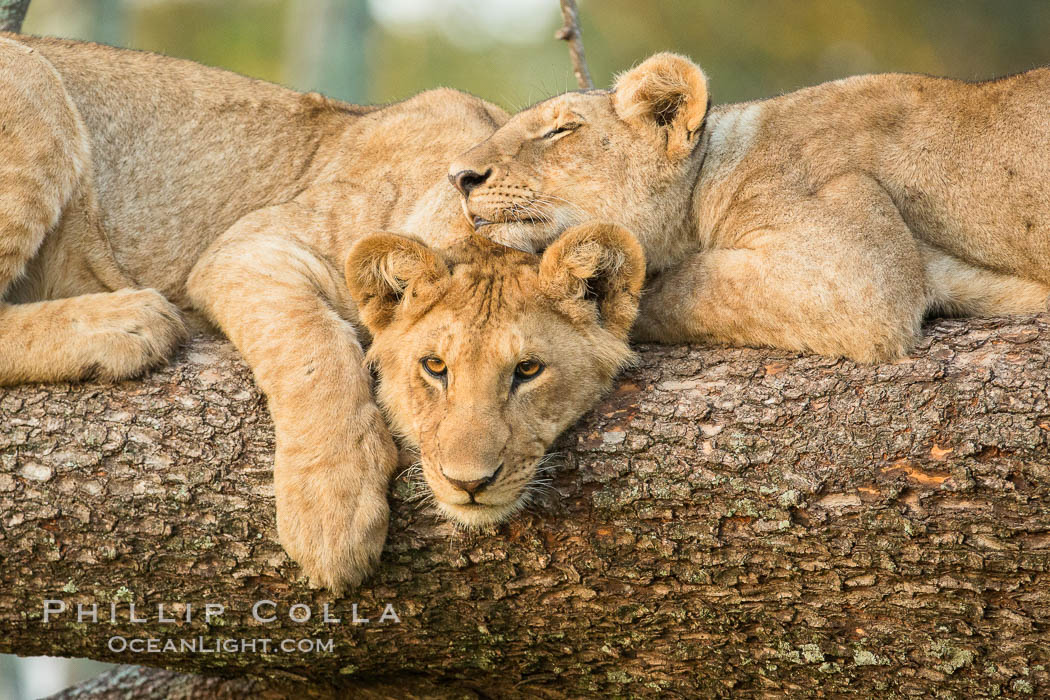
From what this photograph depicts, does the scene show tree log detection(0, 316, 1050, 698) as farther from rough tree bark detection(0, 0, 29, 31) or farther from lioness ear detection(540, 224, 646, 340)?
rough tree bark detection(0, 0, 29, 31)

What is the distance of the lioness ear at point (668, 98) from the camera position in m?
4.39

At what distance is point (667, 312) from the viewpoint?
13.7ft

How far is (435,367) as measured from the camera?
3686 millimetres

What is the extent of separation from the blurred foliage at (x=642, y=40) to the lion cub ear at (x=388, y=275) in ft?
24.9

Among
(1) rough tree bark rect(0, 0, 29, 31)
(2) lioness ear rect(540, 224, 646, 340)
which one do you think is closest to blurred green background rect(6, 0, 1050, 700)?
(1) rough tree bark rect(0, 0, 29, 31)

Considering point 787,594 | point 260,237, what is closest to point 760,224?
point 787,594

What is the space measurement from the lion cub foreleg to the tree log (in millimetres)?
108

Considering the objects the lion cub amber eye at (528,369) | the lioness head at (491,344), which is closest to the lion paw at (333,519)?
the lioness head at (491,344)

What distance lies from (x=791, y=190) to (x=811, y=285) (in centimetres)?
50

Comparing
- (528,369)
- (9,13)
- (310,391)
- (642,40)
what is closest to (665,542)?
(528,369)

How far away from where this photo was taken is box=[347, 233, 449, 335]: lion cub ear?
3.74 meters

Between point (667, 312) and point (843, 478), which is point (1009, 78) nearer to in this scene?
point (667, 312)

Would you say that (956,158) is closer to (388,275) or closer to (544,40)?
(388,275)

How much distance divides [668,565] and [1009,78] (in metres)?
2.76
